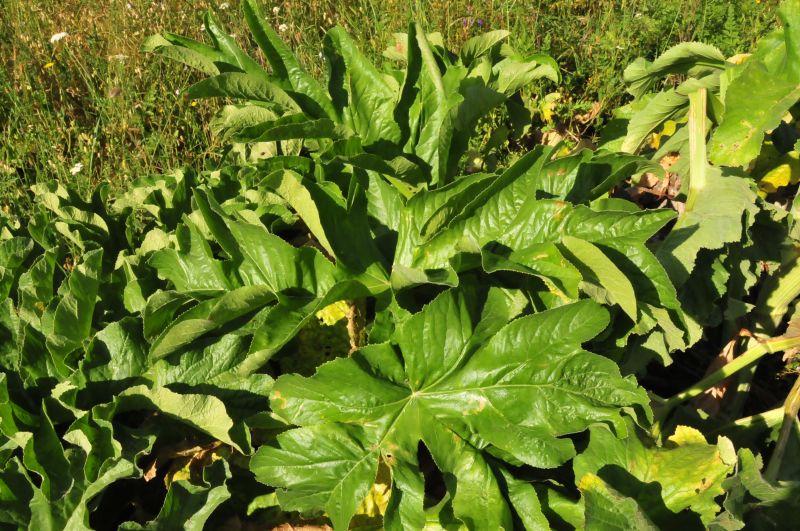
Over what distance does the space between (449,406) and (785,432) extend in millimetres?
906

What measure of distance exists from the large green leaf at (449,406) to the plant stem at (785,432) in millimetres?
593

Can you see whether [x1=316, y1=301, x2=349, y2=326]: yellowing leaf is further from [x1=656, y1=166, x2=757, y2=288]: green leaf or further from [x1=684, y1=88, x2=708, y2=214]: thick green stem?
[x1=684, y1=88, x2=708, y2=214]: thick green stem

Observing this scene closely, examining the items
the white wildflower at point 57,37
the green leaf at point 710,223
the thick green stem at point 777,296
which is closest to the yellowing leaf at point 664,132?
the green leaf at point 710,223

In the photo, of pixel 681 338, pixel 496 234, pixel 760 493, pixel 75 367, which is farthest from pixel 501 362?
pixel 75 367

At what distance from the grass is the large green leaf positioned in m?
2.30

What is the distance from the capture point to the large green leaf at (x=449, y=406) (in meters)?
1.45

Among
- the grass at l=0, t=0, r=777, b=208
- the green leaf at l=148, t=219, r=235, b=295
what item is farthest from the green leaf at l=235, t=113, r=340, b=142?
the grass at l=0, t=0, r=777, b=208

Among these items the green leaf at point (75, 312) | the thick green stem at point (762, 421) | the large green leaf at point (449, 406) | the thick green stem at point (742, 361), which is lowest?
the thick green stem at point (762, 421)

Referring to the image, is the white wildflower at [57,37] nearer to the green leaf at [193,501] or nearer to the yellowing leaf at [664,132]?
the yellowing leaf at [664,132]

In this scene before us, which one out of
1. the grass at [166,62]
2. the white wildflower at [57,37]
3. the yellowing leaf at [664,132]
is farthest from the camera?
the white wildflower at [57,37]

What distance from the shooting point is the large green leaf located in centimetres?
145

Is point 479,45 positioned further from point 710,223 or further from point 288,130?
point 710,223

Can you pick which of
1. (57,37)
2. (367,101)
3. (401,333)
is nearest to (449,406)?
(401,333)

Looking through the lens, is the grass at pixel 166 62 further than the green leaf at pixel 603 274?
Yes
